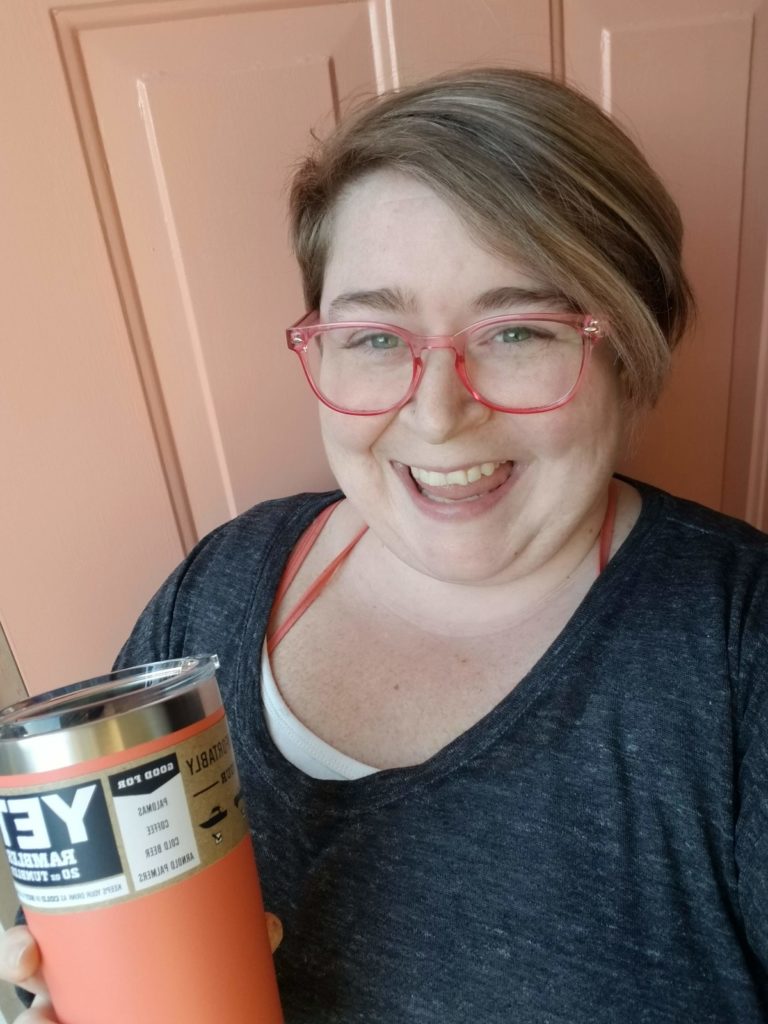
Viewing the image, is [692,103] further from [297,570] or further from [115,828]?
[115,828]

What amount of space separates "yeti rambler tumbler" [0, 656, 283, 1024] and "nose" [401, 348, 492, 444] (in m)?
0.35

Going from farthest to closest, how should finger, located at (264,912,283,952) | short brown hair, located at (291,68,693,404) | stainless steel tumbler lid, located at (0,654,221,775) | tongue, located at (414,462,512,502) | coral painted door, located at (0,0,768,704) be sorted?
coral painted door, located at (0,0,768,704)
tongue, located at (414,462,512,502)
short brown hair, located at (291,68,693,404)
finger, located at (264,912,283,952)
stainless steel tumbler lid, located at (0,654,221,775)

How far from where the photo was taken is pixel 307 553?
1058mm

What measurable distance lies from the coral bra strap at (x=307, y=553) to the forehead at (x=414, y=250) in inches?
12.3

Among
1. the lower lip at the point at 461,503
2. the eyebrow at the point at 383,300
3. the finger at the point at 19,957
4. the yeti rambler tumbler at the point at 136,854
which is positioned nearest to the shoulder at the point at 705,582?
the lower lip at the point at 461,503

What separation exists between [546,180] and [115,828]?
0.68 m

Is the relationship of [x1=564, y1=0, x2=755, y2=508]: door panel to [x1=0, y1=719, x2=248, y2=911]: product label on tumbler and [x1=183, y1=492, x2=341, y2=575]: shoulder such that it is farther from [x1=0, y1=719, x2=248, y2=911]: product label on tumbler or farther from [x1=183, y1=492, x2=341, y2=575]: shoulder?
[x1=0, y1=719, x2=248, y2=911]: product label on tumbler

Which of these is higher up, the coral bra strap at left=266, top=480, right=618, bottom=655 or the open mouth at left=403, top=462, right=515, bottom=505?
the open mouth at left=403, top=462, right=515, bottom=505

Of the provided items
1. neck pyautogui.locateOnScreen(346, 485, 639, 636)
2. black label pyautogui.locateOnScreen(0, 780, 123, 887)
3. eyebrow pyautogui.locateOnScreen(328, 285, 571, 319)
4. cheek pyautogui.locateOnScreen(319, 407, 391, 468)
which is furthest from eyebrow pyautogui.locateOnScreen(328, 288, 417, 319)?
black label pyautogui.locateOnScreen(0, 780, 123, 887)

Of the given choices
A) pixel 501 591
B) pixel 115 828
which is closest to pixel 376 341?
pixel 501 591

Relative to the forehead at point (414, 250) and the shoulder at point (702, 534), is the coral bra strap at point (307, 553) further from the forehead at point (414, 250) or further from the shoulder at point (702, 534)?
the forehead at point (414, 250)

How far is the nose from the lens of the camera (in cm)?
77

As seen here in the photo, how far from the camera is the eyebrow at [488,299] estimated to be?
76cm

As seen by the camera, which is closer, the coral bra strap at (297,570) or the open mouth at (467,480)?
the open mouth at (467,480)
